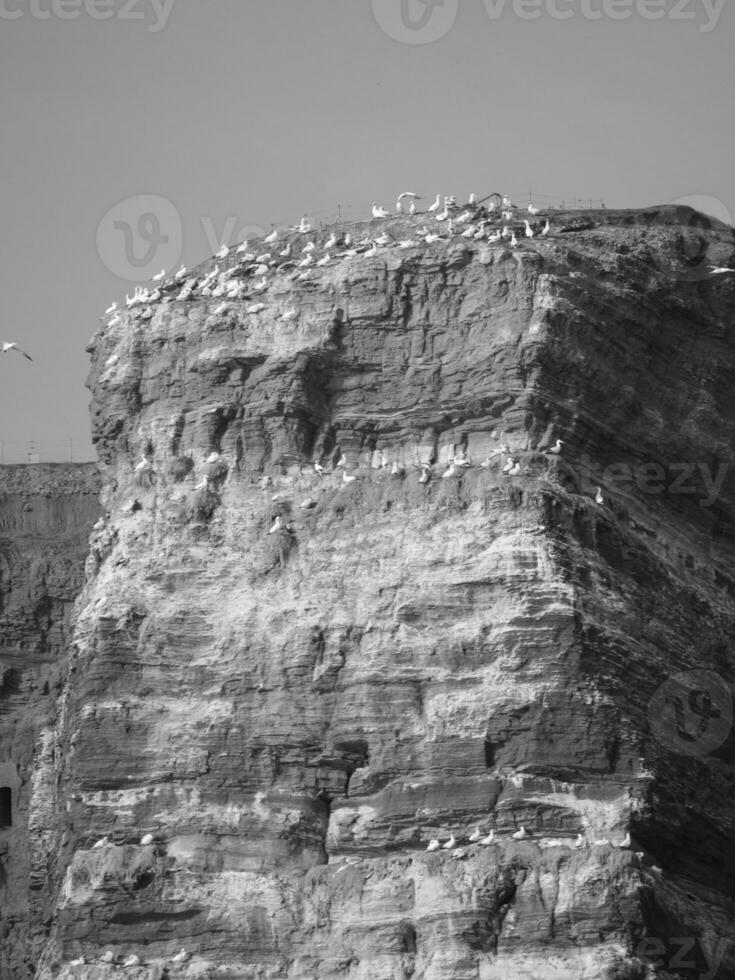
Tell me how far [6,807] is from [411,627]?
13067 mm

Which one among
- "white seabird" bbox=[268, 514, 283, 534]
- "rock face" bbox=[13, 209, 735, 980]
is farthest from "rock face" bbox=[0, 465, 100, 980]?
"white seabird" bbox=[268, 514, 283, 534]

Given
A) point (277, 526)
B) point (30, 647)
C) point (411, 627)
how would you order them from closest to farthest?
point (411, 627) → point (277, 526) → point (30, 647)

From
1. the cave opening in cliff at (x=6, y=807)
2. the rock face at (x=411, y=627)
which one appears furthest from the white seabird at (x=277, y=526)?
the cave opening in cliff at (x=6, y=807)

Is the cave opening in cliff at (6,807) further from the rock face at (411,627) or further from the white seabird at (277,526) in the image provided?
the white seabird at (277,526)

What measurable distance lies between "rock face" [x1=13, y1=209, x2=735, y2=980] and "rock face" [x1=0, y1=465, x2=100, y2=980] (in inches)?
29.8

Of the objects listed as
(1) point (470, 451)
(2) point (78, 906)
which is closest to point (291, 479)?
(1) point (470, 451)

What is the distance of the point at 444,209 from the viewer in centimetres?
8862

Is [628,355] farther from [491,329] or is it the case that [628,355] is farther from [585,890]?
[585,890]

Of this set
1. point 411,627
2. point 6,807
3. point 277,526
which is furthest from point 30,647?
point 411,627

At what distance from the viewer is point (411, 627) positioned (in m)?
81.9

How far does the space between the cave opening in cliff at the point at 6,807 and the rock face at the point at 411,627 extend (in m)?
1.44

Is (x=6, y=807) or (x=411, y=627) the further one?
(x=6, y=807)

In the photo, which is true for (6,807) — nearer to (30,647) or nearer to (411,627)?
(30,647)

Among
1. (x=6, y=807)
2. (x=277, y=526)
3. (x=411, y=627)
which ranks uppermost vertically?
(x=277, y=526)
